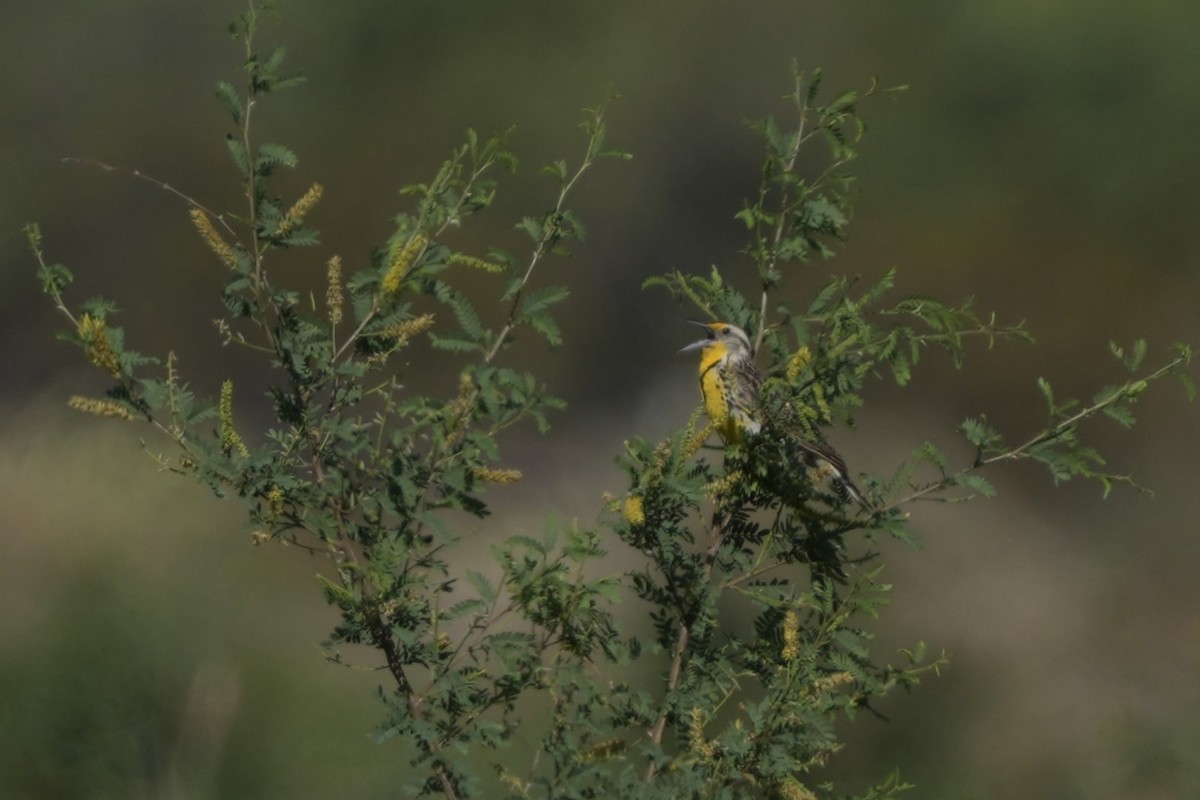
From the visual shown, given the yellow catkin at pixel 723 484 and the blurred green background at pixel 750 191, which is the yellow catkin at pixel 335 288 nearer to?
the yellow catkin at pixel 723 484

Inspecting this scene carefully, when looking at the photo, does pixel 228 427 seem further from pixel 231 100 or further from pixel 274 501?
pixel 231 100

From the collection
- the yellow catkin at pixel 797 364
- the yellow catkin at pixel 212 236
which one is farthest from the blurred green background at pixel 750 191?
the yellow catkin at pixel 212 236

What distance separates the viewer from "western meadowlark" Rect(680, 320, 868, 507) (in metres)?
2.80

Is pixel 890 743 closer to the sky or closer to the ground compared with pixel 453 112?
closer to the ground

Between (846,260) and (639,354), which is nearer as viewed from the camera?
(846,260)

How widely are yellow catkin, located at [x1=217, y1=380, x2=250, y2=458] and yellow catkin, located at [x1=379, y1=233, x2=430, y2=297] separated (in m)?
0.26

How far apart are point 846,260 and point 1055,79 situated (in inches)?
84.1

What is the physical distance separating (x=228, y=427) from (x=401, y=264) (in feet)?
1.07

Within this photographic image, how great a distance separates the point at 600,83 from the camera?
39.7ft

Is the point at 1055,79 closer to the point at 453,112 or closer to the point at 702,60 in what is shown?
the point at 702,60

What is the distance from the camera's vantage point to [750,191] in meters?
11.0

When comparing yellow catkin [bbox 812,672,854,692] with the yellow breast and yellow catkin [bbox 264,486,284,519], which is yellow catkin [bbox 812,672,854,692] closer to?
the yellow breast

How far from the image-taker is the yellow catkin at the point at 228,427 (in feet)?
7.41

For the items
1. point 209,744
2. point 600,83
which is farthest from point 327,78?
point 209,744
